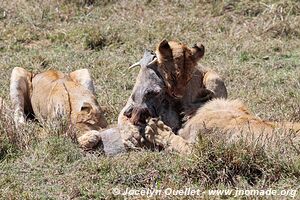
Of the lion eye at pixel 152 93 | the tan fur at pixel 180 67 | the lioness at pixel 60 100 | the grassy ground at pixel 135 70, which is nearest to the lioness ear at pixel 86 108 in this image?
the lioness at pixel 60 100

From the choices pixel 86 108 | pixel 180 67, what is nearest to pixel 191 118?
pixel 180 67

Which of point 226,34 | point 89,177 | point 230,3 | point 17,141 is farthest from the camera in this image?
point 230,3

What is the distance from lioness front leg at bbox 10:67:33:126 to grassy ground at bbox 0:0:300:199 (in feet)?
0.90

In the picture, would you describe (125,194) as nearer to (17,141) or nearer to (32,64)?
(17,141)

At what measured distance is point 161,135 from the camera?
5965 mm

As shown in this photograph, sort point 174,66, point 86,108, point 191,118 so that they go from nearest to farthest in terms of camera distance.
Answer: point 174,66
point 191,118
point 86,108

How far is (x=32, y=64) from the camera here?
1069 cm

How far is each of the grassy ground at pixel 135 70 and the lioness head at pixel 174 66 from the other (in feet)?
1.93

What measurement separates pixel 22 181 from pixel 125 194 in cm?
91

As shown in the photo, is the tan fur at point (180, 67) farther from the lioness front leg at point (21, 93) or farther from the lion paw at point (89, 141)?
the lioness front leg at point (21, 93)

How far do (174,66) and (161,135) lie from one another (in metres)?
0.59

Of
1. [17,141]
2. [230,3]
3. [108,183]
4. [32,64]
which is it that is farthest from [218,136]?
[230,3]

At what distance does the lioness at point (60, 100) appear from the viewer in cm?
659

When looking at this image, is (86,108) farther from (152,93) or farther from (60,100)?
(152,93)
